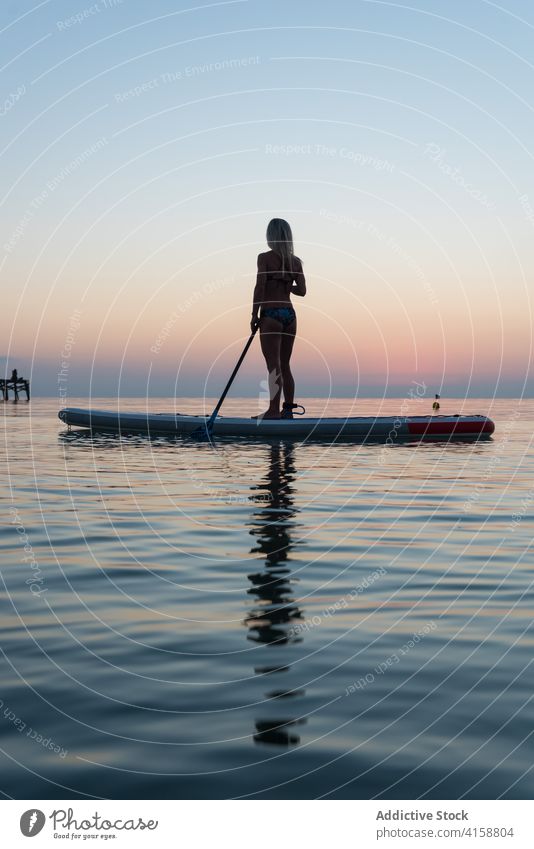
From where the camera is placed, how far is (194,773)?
376cm

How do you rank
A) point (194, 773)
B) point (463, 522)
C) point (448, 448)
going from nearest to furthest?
point (194, 773), point (463, 522), point (448, 448)

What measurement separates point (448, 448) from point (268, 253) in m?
5.66

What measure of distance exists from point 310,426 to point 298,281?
3.18 meters

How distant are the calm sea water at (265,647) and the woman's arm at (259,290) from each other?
9.89 m

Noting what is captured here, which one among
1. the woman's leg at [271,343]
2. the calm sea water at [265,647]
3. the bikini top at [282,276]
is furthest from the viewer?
the woman's leg at [271,343]

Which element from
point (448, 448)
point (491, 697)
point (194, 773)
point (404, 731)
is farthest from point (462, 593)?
point (448, 448)

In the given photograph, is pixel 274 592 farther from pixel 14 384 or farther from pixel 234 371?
pixel 14 384

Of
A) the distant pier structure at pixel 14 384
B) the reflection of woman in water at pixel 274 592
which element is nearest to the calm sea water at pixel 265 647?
the reflection of woman in water at pixel 274 592

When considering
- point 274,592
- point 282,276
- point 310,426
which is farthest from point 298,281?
point 274,592

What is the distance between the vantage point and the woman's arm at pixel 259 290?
2097 cm

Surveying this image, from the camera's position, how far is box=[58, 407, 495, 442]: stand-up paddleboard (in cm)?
2152

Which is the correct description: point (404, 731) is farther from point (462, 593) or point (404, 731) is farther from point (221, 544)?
point (221, 544)

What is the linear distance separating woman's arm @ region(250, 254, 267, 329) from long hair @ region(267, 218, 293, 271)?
0.38 m

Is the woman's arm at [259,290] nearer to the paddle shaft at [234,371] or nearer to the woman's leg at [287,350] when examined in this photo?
the paddle shaft at [234,371]
